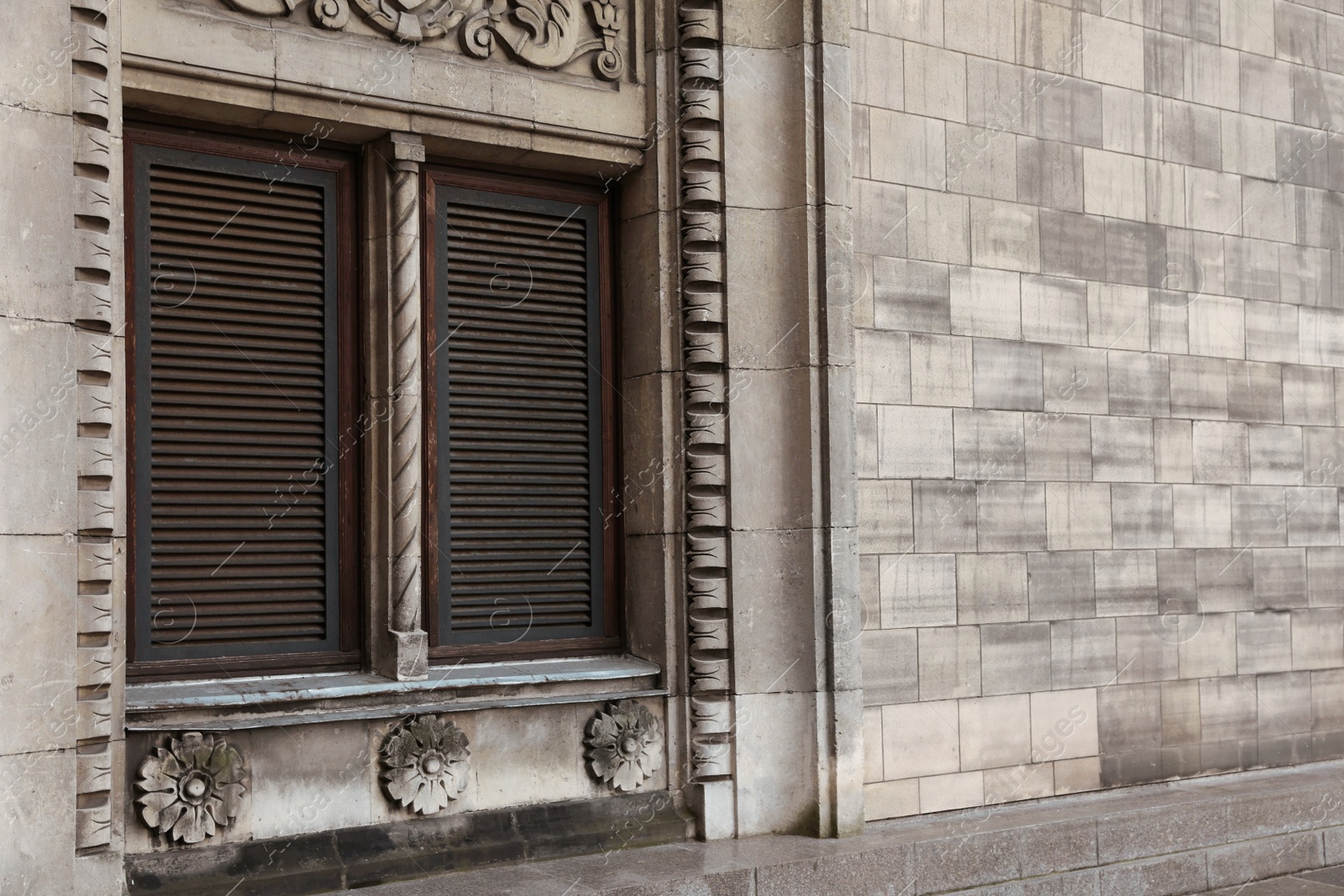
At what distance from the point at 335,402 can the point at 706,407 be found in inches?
71.6

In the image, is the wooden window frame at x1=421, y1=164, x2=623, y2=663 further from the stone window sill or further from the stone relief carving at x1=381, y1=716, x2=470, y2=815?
the stone relief carving at x1=381, y1=716, x2=470, y2=815

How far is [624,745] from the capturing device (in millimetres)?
7027

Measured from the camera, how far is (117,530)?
18.5 feet

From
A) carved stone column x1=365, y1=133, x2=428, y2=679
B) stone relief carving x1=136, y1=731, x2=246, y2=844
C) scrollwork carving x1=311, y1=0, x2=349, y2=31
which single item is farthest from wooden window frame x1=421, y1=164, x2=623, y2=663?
stone relief carving x1=136, y1=731, x2=246, y2=844

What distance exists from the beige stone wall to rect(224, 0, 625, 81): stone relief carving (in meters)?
1.43

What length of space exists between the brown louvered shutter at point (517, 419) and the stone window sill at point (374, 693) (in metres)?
0.24

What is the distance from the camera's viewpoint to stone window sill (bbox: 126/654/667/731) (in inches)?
234

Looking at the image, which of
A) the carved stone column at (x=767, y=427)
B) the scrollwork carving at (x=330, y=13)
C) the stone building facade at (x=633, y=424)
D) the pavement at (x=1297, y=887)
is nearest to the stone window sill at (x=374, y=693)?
the stone building facade at (x=633, y=424)

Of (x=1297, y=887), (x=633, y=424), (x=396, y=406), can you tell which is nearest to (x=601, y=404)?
(x=633, y=424)

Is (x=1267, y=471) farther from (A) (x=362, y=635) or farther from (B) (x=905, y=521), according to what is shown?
(A) (x=362, y=635)

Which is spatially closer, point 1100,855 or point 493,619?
point 493,619

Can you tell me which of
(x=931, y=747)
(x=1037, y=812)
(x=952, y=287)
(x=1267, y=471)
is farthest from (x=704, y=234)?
(x=1267, y=471)

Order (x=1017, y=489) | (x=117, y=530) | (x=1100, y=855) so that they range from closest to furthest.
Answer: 1. (x=117, y=530)
2. (x=1100, y=855)
3. (x=1017, y=489)

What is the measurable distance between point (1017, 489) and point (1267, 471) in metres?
2.27
